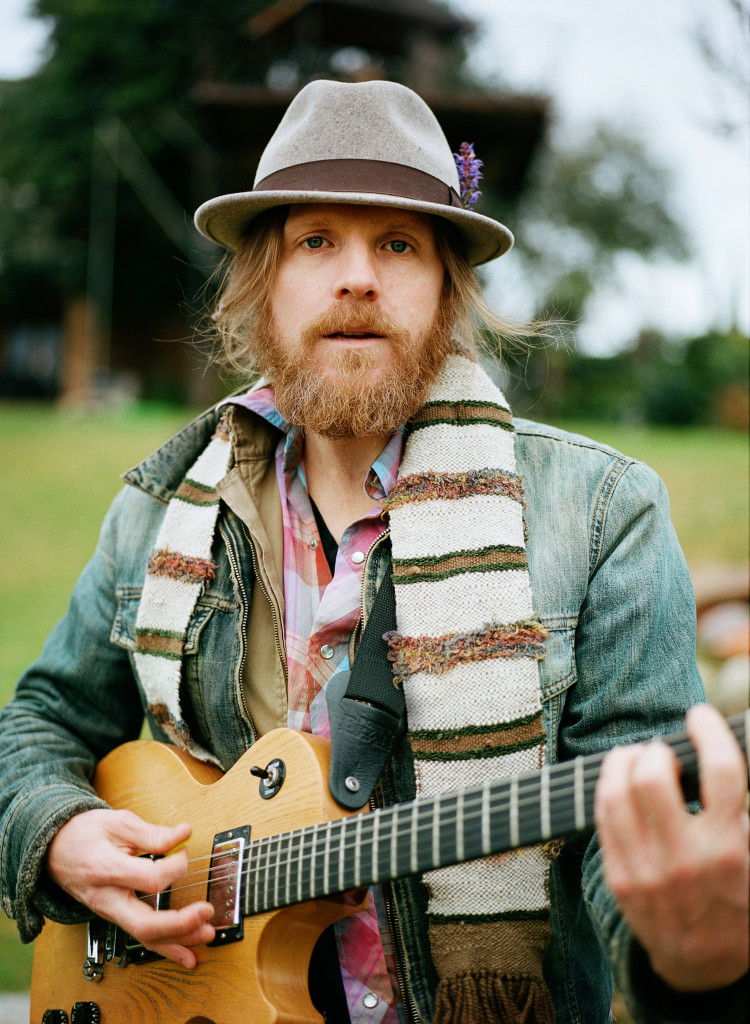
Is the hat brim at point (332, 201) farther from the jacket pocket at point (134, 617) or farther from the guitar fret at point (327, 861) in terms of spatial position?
the guitar fret at point (327, 861)

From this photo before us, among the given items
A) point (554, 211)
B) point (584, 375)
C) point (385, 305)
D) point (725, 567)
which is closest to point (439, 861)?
point (385, 305)

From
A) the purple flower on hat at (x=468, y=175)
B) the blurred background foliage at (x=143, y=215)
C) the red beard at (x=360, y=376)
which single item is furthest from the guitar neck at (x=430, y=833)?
the blurred background foliage at (x=143, y=215)

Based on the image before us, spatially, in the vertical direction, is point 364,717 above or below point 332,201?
below

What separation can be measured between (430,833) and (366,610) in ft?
2.00

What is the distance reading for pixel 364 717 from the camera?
1.77 meters

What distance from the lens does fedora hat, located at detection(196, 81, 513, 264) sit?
2.05m

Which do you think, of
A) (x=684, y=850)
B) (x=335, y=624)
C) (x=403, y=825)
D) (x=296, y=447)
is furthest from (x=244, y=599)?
(x=684, y=850)

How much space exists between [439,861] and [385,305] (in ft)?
4.19

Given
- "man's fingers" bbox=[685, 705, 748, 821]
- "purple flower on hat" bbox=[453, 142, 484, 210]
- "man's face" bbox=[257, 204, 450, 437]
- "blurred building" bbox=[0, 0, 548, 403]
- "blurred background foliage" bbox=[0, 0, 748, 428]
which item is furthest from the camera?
"blurred background foliage" bbox=[0, 0, 748, 428]

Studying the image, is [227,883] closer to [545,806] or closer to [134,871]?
[134,871]

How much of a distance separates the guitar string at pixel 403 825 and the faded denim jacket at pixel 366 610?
1.03ft

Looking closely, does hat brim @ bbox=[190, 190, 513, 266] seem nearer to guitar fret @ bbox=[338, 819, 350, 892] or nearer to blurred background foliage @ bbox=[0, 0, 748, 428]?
guitar fret @ bbox=[338, 819, 350, 892]

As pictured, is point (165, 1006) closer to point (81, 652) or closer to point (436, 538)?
point (81, 652)

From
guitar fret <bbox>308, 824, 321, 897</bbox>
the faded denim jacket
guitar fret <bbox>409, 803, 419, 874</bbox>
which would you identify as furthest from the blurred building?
guitar fret <bbox>409, 803, 419, 874</bbox>
